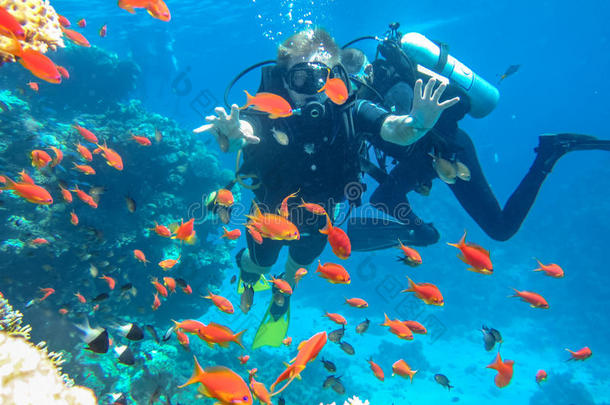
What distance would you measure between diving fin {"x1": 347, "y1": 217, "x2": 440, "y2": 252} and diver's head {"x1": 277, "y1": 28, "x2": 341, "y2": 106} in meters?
3.10

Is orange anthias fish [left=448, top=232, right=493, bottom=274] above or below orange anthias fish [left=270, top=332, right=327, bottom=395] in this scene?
above

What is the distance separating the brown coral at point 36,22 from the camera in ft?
8.02

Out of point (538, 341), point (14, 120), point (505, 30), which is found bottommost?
point (14, 120)

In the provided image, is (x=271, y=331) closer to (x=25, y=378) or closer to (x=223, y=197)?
(x=223, y=197)

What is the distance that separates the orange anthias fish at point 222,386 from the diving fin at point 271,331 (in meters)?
4.14

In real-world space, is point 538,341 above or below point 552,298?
below

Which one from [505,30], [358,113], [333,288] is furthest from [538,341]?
[505,30]

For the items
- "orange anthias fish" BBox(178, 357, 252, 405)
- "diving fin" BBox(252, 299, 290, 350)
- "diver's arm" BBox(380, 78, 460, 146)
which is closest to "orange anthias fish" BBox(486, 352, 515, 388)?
"diving fin" BBox(252, 299, 290, 350)

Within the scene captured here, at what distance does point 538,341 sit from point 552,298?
4434 millimetres

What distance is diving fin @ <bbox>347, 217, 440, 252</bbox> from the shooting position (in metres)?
5.96

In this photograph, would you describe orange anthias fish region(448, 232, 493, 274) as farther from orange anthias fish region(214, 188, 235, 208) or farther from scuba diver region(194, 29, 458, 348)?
orange anthias fish region(214, 188, 235, 208)

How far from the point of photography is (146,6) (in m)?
3.23

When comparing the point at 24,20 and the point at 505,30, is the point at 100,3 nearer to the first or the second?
the point at 24,20

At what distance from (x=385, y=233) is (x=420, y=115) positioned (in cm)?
343
